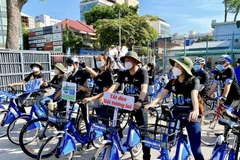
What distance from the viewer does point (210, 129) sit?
183 inches

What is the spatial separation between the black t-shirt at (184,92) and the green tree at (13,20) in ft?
26.9

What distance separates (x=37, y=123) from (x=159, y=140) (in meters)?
2.52

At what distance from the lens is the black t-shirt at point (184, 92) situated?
250cm

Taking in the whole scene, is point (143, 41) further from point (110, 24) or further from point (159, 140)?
point (159, 140)

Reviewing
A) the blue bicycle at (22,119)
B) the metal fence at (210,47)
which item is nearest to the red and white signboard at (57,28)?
the metal fence at (210,47)

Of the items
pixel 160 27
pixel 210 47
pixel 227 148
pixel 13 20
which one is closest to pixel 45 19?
pixel 160 27

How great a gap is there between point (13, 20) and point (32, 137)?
21.8 ft

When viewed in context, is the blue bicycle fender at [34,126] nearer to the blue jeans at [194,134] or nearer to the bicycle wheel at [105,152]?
the bicycle wheel at [105,152]

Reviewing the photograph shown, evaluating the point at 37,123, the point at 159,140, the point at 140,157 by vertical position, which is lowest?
the point at 140,157

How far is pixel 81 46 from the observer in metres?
31.7

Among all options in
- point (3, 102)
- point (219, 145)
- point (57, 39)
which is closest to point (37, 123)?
point (3, 102)

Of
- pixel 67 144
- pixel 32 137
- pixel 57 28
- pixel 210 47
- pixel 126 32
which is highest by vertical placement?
pixel 57 28

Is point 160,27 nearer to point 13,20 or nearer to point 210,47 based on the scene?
point 210,47

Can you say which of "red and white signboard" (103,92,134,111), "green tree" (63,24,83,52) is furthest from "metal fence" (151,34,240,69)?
"green tree" (63,24,83,52)
